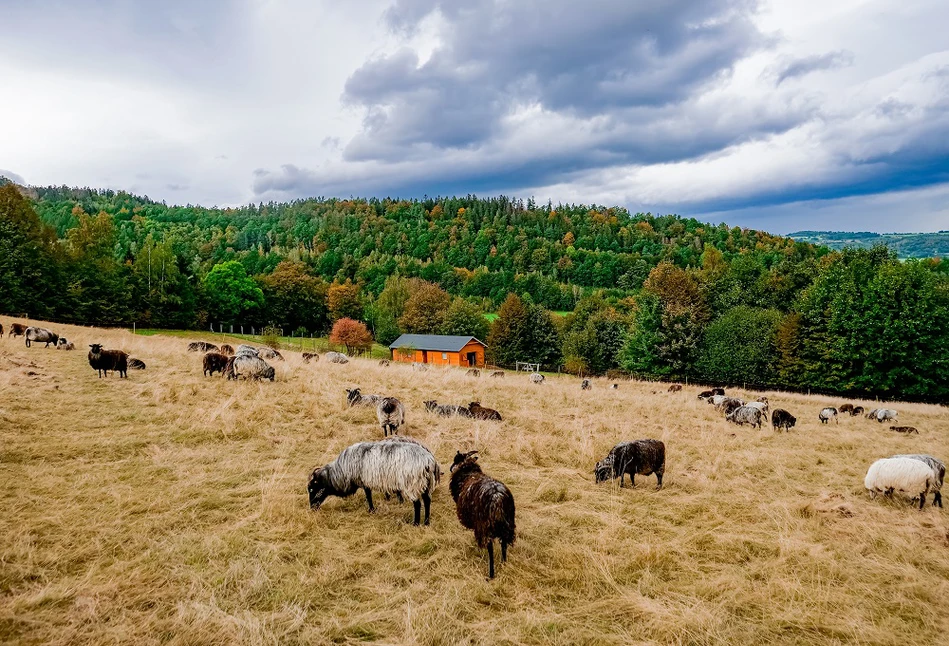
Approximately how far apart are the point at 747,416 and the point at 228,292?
236 feet

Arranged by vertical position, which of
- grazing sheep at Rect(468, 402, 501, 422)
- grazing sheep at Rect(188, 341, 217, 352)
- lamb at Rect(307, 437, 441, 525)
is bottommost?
grazing sheep at Rect(468, 402, 501, 422)

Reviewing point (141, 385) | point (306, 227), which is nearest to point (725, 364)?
point (141, 385)

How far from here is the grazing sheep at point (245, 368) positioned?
58.6 feet

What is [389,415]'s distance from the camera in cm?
1276

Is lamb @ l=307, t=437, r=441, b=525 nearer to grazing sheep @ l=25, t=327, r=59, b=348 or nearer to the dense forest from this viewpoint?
grazing sheep @ l=25, t=327, r=59, b=348

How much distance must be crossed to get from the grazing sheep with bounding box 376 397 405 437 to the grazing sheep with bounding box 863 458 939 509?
11226mm

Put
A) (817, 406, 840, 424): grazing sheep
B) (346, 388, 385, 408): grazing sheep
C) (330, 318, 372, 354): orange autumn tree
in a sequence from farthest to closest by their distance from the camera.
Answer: (330, 318, 372, 354): orange autumn tree
(817, 406, 840, 424): grazing sheep
(346, 388, 385, 408): grazing sheep

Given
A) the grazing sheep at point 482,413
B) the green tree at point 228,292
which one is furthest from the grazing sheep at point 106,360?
the green tree at point 228,292

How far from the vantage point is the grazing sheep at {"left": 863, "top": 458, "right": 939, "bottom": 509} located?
9711 mm

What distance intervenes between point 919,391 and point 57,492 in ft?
185

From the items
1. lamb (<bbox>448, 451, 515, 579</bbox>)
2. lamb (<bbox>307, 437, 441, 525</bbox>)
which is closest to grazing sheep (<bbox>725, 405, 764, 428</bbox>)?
lamb (<bbox>307, 437, 441, 525</bbox>)

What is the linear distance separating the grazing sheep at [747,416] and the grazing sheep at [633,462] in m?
11.0

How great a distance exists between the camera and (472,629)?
508 cm

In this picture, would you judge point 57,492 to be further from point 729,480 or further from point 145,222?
point 145,222
